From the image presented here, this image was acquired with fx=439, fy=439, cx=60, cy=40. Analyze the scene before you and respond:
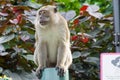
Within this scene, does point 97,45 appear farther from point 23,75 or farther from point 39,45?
point 39,45

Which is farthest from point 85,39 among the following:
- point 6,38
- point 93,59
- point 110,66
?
point 110,66

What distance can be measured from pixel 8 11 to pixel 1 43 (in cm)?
88

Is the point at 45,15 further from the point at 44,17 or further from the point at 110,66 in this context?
the point at 110,66

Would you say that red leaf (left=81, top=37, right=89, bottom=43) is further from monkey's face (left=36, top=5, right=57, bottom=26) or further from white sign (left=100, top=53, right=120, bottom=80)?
white sign (left=100, top=53, right=120, bottom=80)

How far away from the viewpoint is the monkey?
4.90 metres

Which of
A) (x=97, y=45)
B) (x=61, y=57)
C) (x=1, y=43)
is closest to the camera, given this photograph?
(x=61, y=57)

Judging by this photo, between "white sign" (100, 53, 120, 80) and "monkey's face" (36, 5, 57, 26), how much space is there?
3.21ft

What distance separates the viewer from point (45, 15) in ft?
16.7

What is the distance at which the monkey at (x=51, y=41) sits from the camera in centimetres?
490

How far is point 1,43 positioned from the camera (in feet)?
19.7

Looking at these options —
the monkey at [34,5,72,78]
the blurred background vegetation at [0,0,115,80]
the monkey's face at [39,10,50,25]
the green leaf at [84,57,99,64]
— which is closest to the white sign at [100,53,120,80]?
the monkey at [34,5,72,78]

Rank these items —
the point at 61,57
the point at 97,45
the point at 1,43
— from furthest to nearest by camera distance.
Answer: the point at 97,45
the point at 1,43
the point at 61,57

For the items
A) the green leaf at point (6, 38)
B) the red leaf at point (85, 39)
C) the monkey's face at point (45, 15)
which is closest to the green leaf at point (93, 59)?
the red leaf at point (85, 39)

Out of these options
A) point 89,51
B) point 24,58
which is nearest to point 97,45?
point 89,51
